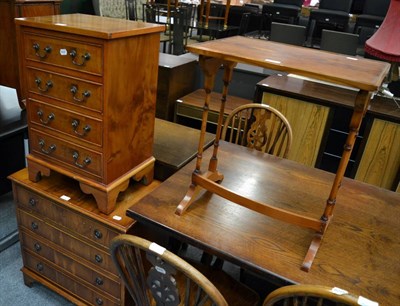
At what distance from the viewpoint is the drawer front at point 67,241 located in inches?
57.2

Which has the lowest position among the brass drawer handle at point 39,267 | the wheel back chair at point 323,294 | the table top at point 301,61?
the brass drawer handle at point 39,267

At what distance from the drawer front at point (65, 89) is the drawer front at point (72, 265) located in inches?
27.6

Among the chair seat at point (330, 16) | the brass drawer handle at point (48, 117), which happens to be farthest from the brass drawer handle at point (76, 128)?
the chair seat at point (330, 16)

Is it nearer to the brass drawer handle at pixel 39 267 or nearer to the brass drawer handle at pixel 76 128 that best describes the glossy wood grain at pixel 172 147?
the brass drawer handle at pixel 76 128

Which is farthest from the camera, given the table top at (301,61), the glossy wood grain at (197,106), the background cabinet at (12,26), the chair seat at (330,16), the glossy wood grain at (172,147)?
the chair seat at (330,16)

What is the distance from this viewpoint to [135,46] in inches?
49.4

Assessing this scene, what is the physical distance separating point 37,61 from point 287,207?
3.43ft

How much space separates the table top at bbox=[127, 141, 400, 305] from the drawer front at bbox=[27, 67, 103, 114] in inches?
15.3

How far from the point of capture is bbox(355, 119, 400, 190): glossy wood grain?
2.42 meters

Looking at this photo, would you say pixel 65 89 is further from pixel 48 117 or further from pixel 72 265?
pixel 72 265

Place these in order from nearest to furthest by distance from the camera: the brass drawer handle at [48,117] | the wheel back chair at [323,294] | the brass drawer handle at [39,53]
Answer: the wheel back chair at [323,294] < the brass drawer handle at [39,53] < the brass drawer handle at [48,117]

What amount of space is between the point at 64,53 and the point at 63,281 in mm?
1037

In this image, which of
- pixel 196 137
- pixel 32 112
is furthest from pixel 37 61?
pixel 196 137

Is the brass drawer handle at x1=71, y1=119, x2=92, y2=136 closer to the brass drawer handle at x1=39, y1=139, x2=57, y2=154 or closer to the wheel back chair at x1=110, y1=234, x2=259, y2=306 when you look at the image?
the brass drawer handle at x1=39, y1=139, x2=57, y2=154
